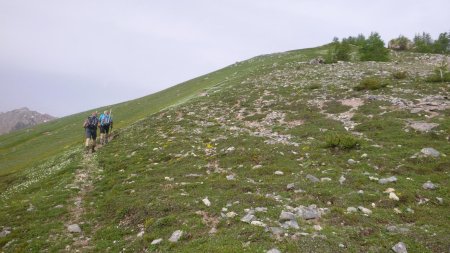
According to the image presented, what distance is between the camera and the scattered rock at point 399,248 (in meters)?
10.9

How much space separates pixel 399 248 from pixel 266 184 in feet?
23.2

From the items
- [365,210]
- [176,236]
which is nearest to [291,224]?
[365,210]

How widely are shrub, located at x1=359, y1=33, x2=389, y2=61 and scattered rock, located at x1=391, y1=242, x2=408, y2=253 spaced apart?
163 ft

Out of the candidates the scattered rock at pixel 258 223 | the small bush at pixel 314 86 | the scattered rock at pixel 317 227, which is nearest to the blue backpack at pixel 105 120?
the small bush at pixel 314 86

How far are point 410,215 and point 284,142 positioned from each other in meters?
11.2

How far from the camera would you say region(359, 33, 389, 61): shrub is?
56.0 meters

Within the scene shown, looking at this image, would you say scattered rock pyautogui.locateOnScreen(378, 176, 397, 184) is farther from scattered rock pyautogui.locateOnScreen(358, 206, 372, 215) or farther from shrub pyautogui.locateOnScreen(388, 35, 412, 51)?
shrub pyautogui.locateOnScreen(388, 35, 412, 51)

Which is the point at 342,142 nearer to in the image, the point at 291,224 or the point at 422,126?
the point at 422,126

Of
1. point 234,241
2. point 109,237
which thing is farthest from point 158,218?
point 234,241

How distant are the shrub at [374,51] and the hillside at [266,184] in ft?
73.2

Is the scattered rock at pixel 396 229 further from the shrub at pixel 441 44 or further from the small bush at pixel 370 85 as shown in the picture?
the shrub at pixel 441 44

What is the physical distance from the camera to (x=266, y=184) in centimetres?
1711

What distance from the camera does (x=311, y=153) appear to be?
21.0 m

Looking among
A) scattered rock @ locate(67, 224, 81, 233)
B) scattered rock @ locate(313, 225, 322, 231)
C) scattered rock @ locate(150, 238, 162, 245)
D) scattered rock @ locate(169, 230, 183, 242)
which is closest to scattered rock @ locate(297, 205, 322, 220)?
scattered rock @ locate(313, 225, 322, 231)
